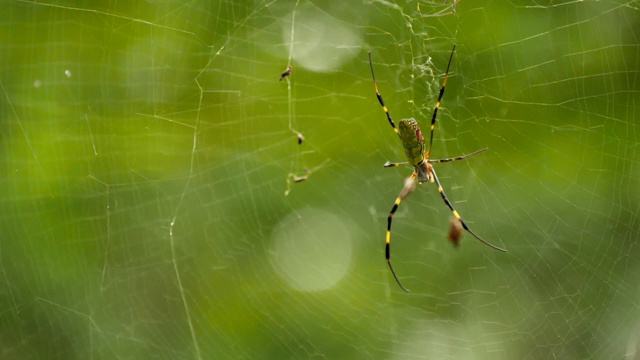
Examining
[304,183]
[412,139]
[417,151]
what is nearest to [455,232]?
[417,151]

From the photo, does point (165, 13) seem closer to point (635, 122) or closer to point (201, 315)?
point (201, 315)

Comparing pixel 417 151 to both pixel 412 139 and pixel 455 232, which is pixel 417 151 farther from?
pixel 455 232

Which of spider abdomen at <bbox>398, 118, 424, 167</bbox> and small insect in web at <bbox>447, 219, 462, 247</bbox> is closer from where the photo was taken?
spider abdomen at <bbox>398, 118, 424, 167</bbox>

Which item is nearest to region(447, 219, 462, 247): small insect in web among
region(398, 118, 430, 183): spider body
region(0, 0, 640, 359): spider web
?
region(398, 118, 430, 183): spider body

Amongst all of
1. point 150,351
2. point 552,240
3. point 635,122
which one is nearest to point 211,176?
point 150,351

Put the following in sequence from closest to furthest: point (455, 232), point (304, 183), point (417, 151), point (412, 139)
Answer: point (412, 139) < point (417, 151) < point (455, 232) < point (304, 183)

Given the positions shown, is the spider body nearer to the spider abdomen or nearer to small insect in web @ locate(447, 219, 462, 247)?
the spider abdomen
